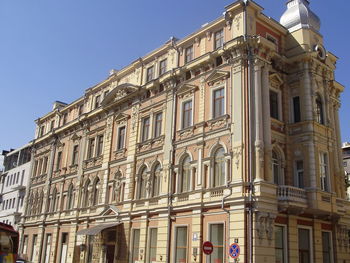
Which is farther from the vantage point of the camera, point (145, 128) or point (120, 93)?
point (120, 93)

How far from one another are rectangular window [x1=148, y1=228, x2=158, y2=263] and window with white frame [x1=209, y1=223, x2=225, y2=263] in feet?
16.6

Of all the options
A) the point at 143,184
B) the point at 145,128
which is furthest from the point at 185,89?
the point at 143,184

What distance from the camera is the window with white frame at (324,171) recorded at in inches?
981

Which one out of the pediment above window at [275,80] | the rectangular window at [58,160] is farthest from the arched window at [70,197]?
the pediment above window at [275,80]

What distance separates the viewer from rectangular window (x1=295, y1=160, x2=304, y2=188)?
2457cm

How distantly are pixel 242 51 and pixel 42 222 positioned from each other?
26.9 meters

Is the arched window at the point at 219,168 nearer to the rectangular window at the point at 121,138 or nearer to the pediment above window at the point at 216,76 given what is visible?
the pediment above window at the point at 216,76

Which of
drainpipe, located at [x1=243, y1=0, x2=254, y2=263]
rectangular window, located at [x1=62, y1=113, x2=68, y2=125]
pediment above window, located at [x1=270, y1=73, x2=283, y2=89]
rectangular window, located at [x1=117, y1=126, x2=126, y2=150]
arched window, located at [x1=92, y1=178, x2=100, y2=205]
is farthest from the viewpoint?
rectangular window, located at [x1=62, y1=113, x2=68, y2=125]

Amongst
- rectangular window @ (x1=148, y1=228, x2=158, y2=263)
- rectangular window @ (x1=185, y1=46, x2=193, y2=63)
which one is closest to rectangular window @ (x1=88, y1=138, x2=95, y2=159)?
rectangular window @ (x1=148, y1=228, x2=158, y2=263)

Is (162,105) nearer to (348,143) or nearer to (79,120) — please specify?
(79,120)

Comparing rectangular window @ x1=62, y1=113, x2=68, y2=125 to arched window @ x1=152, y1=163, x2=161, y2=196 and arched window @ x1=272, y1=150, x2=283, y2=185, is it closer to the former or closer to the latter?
arched window @ x1=152, y1=163, x2=161, y2=196

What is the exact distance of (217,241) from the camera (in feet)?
A: 75.5

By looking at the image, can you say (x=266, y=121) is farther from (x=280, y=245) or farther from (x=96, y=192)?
(x=96, y=192)

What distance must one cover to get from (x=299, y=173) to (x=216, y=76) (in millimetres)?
7880
